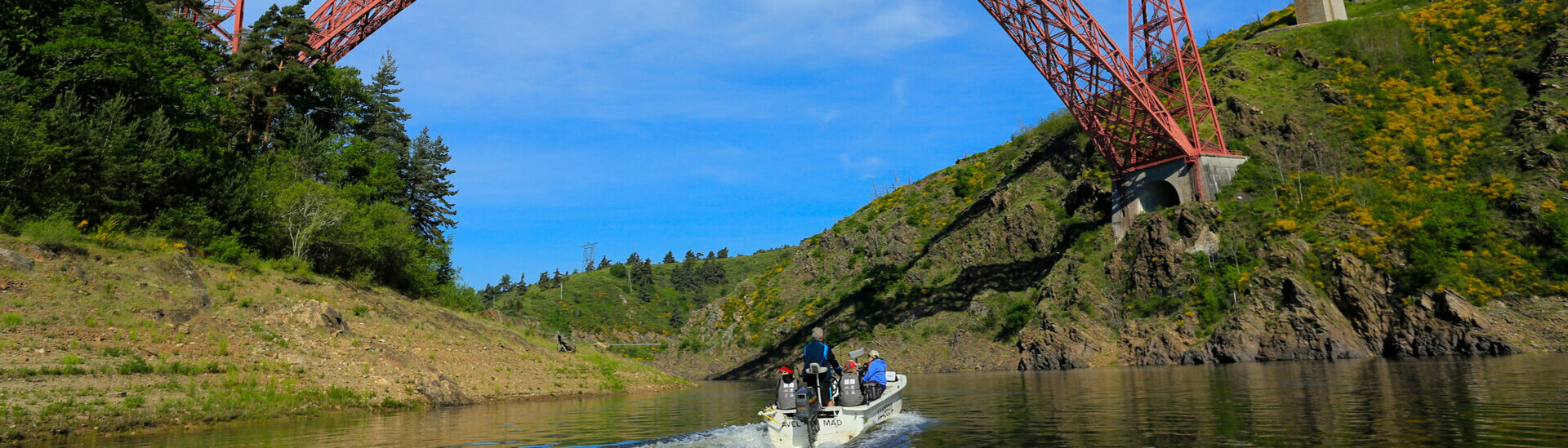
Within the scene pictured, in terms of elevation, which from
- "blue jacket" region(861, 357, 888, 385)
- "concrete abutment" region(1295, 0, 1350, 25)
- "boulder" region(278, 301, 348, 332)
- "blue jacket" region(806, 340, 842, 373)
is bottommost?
"blue jacket" region(861, 357, 888, 385)

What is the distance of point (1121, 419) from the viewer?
12688mm

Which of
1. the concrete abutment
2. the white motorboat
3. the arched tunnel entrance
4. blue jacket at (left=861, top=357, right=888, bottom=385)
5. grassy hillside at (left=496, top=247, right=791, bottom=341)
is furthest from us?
grassy hillside at (left=496, top=247, right=791, bottom=341)

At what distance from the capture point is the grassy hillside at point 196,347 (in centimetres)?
1433

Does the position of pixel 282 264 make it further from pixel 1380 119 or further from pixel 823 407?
pixel 1380 119

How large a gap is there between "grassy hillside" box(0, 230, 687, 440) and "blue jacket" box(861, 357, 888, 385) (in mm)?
12697

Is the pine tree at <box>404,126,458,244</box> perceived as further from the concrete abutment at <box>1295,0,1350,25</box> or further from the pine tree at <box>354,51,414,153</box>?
the concrete abutment at <box>1295,0,1350,25</box>

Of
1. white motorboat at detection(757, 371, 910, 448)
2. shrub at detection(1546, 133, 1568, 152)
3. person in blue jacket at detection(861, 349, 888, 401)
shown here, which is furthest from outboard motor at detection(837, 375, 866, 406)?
shrub at detection(1546, 133, 1568, 152)

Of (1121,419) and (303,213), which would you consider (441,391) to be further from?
(1121,419)

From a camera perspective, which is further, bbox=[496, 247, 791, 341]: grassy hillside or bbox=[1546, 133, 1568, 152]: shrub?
bbox=[496, 247, 791, 341]: grassy hillside

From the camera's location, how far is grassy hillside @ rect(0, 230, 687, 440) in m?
14.3

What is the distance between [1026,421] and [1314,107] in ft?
160

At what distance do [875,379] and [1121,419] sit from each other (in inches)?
161

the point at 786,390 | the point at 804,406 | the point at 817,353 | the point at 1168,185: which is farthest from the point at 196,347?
the point at 1168,185

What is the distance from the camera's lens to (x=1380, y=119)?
46.9 metres
